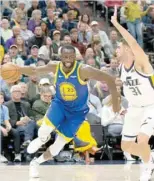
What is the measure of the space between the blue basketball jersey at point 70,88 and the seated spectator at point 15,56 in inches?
187

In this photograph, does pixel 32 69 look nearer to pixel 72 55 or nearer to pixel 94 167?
pixel 72 55

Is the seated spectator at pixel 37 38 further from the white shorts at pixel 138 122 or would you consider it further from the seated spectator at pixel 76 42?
the white shorts at pixel 138 122

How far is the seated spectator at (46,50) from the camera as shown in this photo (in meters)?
14.8

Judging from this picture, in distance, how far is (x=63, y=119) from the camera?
976 cm

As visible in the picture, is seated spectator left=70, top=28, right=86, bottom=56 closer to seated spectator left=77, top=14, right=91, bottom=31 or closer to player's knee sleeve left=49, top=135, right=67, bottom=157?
seated spectator left=77, top=14, right=91, bottom=31

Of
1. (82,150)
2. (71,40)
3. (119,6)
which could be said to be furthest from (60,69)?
(119,6)

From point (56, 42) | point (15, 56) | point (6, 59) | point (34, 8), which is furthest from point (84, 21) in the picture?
point (6, 59)

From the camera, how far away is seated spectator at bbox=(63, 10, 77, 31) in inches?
652

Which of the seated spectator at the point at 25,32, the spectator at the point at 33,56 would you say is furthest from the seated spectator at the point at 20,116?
the seated spectator at the point at 25,32

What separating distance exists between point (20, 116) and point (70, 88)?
11.0ft

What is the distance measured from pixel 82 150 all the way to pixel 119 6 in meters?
6.58

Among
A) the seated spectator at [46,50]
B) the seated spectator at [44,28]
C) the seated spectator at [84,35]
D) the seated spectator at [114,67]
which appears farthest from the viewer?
the seated spectator at [84,35]

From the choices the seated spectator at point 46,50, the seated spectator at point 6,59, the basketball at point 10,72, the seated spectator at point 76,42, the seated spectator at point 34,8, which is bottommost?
the basketball at point 10,72

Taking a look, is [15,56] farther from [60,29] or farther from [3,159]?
[3,159]
